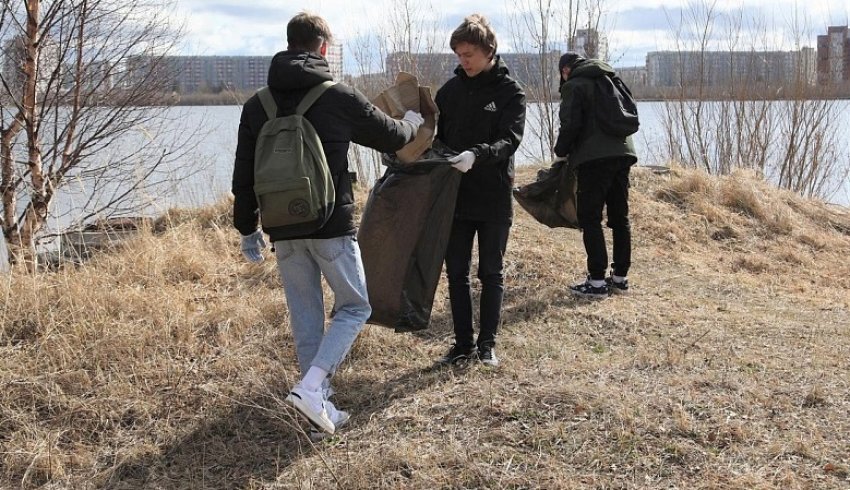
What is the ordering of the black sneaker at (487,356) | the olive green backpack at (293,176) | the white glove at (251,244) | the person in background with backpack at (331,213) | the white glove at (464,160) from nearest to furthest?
the olive green backpack at (293,176) → the person in background with backpack at (331,213) → the white glove at (251,244) → the white glove at (464,160) → the black sneaker at (487,356)

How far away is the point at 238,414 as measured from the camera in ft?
12.8

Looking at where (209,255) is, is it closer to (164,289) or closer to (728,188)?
(164,289)

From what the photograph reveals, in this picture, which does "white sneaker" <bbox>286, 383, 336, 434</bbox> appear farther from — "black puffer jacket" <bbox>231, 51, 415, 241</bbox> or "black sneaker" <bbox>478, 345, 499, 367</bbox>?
"black sneaker" <bbox>478, 345, 499, 367</bbox>

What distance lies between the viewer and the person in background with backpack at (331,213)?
321cm

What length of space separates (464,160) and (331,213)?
78 cm

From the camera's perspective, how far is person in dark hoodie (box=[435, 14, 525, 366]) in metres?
3.87

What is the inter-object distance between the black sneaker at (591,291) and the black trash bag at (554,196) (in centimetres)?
46

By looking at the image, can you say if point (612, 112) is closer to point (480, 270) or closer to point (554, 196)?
point (554, 196)

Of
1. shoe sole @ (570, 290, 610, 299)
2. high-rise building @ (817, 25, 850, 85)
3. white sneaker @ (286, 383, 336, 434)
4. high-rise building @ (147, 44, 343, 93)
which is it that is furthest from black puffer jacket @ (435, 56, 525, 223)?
high-rise building @ (817, 25, 850, 85)

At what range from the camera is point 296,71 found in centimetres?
315

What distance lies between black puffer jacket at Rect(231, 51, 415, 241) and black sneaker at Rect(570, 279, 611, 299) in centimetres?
272

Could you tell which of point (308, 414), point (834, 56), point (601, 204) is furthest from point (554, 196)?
point (834, 56)

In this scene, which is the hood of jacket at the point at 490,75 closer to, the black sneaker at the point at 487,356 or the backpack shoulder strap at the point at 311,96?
the backpack shoulder strap at the point at 311,96

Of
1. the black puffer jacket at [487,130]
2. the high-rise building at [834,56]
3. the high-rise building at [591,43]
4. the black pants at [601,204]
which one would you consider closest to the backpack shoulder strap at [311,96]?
the black puffer jacket at [487,130]
